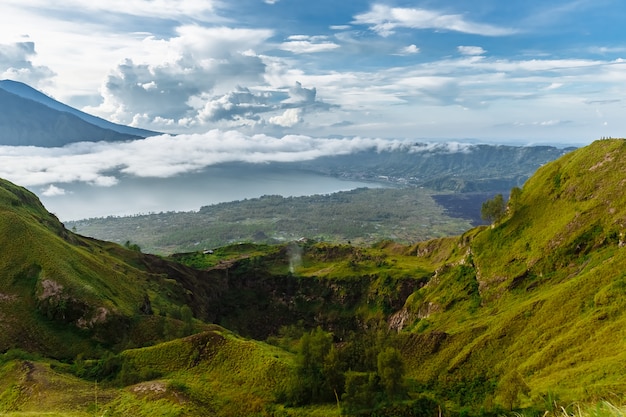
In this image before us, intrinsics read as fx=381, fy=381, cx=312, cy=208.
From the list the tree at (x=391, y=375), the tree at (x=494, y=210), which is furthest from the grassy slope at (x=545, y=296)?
the tree at (x=391, y=375)

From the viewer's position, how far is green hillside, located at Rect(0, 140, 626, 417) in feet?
127

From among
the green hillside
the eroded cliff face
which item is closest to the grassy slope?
the green hillside

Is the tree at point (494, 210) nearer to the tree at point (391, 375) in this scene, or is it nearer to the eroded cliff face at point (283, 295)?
the eroded cliff face at point (283, 295)

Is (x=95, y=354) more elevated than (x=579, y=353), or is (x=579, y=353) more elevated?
(x=579, y=353)

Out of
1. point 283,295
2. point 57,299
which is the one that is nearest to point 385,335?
point 57,299

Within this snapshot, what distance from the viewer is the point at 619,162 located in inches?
2712

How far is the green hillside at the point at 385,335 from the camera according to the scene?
38656mm

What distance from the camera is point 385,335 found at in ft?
207

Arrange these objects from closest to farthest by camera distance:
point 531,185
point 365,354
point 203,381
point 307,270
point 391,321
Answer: point 203,381, point 365,354, point 531,185, point 391,321, point 307,270

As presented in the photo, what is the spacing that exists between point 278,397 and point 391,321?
61.4 metres

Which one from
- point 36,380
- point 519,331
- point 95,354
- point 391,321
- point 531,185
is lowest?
point 391,321

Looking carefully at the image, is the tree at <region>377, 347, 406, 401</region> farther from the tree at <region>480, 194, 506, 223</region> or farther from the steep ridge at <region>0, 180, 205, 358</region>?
the tree at <region>480, 194, 506, 223</region>

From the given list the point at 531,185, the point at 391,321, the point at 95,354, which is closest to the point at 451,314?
the point at 391,321

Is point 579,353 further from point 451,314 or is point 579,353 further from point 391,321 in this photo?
point 391,321
